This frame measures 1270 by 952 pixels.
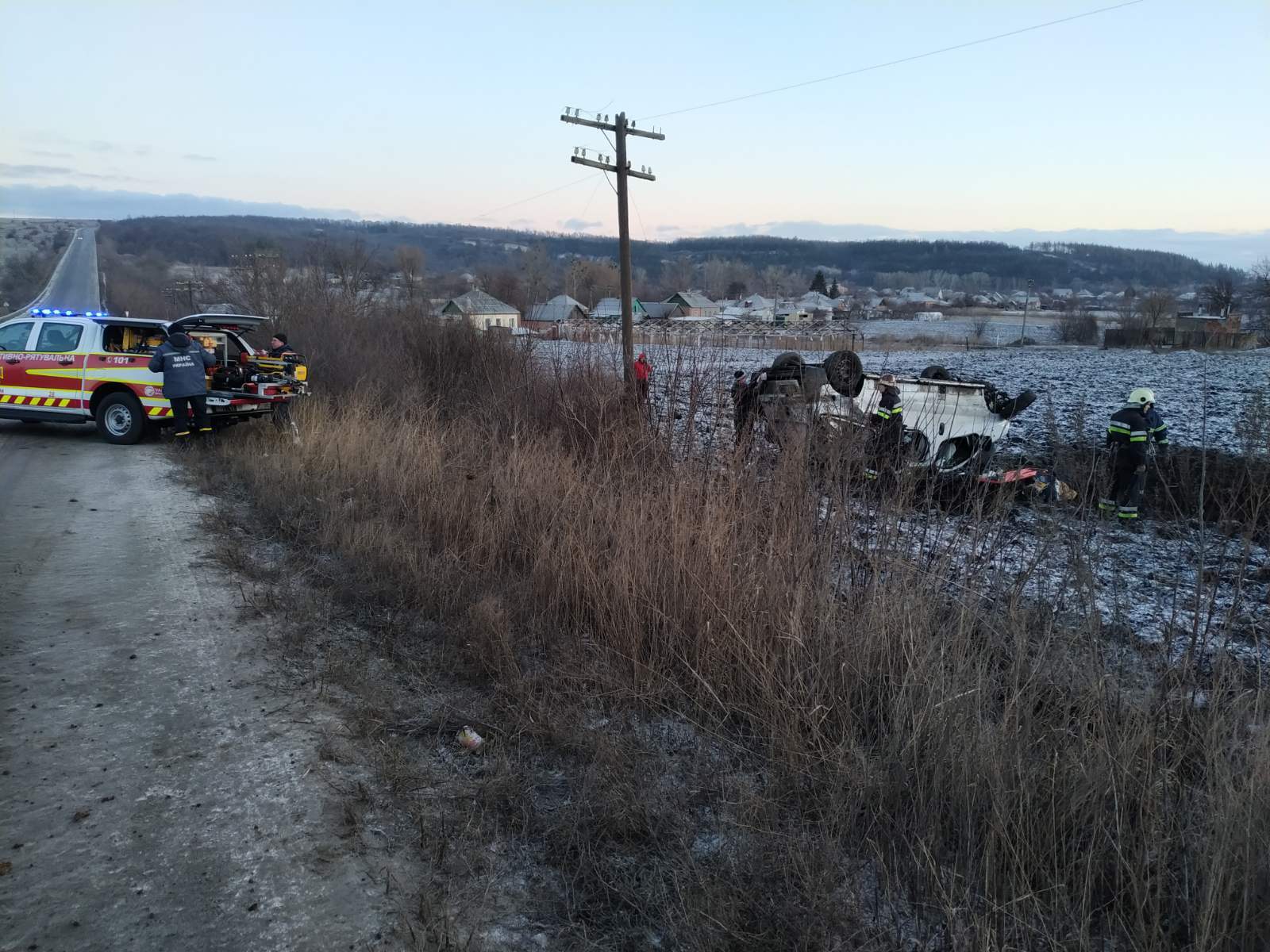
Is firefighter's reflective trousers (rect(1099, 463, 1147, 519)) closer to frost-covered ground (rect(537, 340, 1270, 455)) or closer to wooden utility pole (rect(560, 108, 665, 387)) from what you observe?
frost-covered ground (rect(537, 340, 1270, 455))

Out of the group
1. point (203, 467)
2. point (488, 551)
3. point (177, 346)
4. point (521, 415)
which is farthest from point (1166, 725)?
point (177, 346)

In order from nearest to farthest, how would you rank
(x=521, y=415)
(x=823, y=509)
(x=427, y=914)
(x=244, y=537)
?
(x=427, y=914)
(x=823, y=509)
(x=244, y=537)
(x=521, y=415)

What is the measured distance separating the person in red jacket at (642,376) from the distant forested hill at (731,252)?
199ft

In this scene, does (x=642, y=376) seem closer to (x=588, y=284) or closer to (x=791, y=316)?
(x=588, y=284)

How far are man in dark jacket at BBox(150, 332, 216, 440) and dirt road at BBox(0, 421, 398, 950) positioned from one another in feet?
17.7

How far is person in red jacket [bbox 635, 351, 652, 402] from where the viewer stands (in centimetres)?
836

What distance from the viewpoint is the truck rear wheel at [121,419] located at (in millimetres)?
12477

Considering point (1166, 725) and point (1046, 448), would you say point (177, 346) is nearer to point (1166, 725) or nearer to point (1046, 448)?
point (1166, 725)

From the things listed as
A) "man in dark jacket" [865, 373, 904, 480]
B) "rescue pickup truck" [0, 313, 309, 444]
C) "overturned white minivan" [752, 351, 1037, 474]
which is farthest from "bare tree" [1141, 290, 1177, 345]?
"rescue pickup truck" [0, 313, 309, 444]

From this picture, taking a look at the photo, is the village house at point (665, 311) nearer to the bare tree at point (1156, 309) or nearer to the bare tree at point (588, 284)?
the bare tree at point (588, 284)

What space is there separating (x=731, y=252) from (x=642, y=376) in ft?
490

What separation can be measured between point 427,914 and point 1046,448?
1603cm

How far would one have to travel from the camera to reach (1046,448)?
16016 mm

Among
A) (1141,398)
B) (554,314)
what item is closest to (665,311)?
(554,314)
